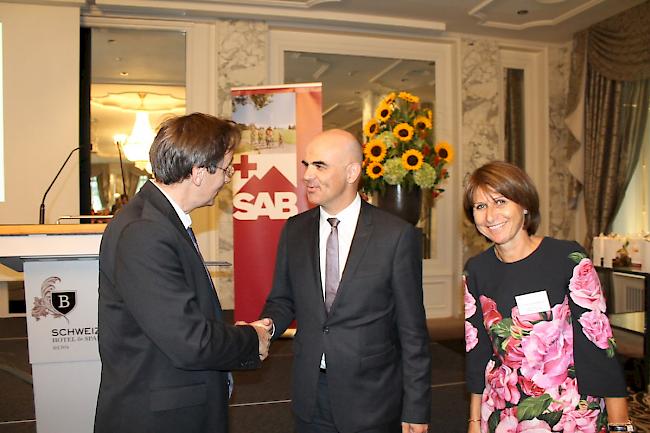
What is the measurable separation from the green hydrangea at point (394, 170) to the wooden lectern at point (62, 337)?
2035mm

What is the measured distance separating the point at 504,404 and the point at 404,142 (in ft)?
7.80

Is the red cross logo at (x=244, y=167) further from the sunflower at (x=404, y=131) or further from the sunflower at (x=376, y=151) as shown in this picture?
the sunflower at (x=404, y=131)

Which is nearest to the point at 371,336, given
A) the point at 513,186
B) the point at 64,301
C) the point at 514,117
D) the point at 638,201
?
the point at 513,186

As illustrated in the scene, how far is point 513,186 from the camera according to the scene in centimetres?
166

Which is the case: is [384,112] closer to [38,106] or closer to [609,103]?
[38,106]

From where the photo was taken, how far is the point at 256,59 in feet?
19.4

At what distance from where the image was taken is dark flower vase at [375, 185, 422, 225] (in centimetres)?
369

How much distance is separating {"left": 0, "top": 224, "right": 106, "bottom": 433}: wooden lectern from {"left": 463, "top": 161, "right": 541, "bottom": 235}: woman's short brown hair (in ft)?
5.18

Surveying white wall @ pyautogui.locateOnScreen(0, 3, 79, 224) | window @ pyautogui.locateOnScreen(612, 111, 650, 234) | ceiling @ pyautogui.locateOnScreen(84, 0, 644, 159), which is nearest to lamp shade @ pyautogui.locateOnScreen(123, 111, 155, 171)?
ceiling @ pyautogui.locateOnScreen(84, 0, 644, 159)

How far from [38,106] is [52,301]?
A: 387 cm

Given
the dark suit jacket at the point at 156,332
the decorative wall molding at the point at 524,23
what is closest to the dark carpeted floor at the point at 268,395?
the dark suit jacket at the point at 156,332

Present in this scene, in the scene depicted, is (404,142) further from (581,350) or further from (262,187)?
(581,350)

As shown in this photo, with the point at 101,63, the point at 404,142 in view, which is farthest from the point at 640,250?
the point at 101,63

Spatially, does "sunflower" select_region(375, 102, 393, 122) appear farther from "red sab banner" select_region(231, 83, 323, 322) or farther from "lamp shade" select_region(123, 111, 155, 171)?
"lamp shade" select_region(123, 111, 155, 171)
